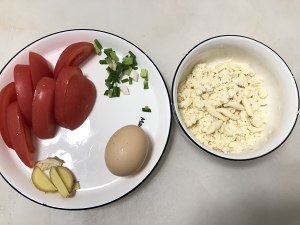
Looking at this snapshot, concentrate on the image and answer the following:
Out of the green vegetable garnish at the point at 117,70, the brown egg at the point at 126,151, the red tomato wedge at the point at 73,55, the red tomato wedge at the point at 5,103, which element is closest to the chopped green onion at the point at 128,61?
the green vegetable garnish at the point at 117,70

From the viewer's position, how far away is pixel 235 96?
1.03 metres

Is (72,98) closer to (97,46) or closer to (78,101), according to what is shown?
(78,101)

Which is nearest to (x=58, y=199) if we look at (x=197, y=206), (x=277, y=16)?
(x=197, y=206)

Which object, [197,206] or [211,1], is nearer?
[197,206]

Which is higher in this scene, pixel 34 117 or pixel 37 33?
pixel 37 33

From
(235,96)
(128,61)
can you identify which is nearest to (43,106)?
(128,61)

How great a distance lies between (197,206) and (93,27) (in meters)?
0.65

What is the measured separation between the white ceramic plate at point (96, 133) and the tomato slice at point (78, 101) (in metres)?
0.02

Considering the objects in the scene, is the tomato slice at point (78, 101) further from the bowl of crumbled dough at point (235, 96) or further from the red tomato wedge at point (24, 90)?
the bowl of crumbled dough at point (235, 96)

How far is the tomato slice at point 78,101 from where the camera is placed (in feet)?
3.15

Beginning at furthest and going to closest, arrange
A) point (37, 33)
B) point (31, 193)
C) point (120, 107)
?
point (37, 33) → point (120, 107) → point (31, 193)

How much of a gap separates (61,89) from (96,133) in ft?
0.54

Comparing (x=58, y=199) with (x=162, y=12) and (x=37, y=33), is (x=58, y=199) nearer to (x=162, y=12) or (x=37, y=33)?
(x=37, y=33)

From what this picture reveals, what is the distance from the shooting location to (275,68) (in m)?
1.02
